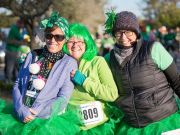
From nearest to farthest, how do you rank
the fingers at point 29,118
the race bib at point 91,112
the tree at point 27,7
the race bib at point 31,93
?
the fingers at point 29,118, the race bib at point 31,93, the race bib at point 91,112, the tree at point 27,7

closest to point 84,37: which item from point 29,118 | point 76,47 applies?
point 76,47

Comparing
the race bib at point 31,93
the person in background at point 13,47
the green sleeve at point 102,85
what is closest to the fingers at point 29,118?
the race bib at point 31,93

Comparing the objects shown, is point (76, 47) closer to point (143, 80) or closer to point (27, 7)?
point (143, 80)

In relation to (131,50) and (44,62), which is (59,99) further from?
(131,50)

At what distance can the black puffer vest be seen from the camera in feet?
13.5

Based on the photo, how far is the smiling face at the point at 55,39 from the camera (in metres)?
4.24

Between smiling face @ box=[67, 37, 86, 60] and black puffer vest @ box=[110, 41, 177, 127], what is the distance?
387 mm

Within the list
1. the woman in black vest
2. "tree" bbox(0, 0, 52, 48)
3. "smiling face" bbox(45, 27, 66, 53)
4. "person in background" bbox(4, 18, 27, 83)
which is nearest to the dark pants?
"person in background" bbox(4, 18, 27, 83)

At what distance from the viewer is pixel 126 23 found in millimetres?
4137

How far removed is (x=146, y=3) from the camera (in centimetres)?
6550

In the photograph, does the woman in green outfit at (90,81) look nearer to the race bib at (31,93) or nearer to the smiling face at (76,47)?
the smiling face at (76,47)

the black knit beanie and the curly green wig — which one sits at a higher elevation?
the black knit beanie

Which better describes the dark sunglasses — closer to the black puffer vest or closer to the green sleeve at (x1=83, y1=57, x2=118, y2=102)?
the green sleeve at (x1=83, y1=57, x2=118, y2=102)

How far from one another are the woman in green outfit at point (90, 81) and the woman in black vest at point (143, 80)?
0.14 metres
